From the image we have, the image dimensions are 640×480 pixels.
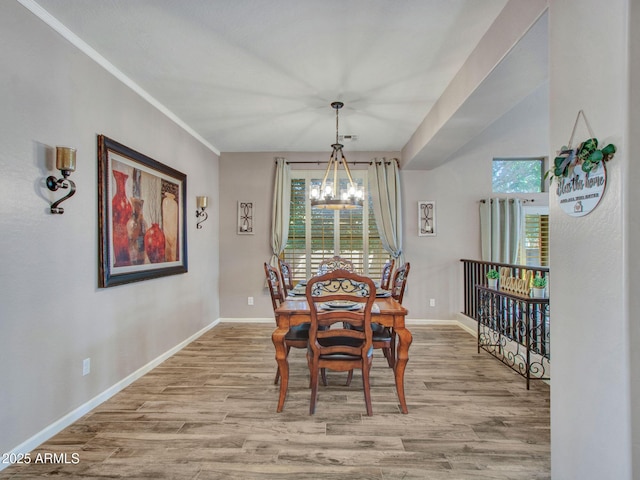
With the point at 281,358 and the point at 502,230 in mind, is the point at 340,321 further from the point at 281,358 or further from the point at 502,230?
the point at 502,230

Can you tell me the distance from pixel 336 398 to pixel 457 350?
202 cm

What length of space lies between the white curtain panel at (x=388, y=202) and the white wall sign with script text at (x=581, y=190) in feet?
12.5

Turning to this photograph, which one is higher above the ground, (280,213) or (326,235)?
(280,213)

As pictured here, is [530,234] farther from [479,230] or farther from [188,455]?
[188,455]

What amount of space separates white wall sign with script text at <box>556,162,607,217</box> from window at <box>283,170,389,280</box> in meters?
4.03

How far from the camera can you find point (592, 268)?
4.72 ft

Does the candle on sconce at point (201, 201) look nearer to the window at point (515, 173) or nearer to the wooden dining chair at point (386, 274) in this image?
the wooden dining chair at point (386, 274)

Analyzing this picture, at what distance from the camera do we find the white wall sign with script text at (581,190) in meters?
1.39

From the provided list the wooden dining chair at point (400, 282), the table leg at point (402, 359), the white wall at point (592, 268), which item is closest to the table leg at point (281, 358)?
the table leg at point (402, 359)

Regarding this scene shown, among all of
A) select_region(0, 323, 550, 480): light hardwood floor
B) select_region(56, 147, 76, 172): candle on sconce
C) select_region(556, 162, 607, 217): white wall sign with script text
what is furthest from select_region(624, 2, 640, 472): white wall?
select_region(56, 147, 76, 172): candle on sconce

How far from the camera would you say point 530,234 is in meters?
5.52

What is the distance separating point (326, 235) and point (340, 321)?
3.36m

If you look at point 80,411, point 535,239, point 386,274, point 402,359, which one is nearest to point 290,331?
point 402,359

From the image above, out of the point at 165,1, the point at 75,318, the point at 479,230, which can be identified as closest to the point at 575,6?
the point at 165,1
